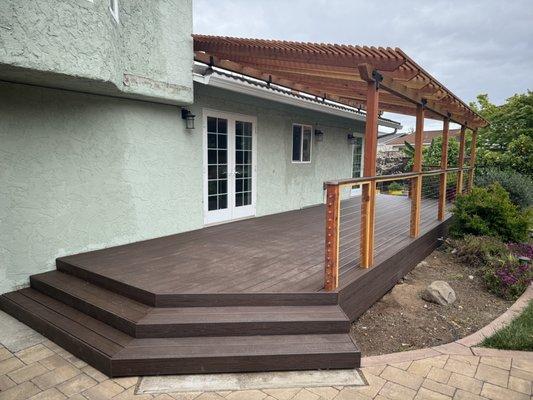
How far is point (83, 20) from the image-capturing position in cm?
341

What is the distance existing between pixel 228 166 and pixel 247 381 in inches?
178

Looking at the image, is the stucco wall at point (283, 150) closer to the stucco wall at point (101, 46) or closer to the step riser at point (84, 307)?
the stucco wall at point (101, 46)

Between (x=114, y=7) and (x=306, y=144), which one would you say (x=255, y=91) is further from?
(x=306, y=144)

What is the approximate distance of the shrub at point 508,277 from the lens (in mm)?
4785

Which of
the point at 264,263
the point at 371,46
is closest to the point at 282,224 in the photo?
the point at 264,263

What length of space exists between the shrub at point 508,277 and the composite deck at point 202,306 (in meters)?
1.47

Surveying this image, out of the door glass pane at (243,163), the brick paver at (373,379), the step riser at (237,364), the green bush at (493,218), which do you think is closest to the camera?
the brick paver at (373,379)

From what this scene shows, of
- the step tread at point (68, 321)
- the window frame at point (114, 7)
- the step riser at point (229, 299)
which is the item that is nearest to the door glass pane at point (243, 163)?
the window frame at point (114, 7)

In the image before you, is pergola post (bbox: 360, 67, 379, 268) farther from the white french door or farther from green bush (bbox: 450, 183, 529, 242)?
green bush (bbox: 450, 183, 529, 242)

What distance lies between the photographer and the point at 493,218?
661 cm

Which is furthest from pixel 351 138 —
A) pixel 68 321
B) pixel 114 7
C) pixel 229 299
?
pixel 68 321

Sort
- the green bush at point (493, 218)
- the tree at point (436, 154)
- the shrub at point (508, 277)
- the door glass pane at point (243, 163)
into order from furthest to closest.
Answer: the tree at point (436, 154), the door glass pane at point (243, 163), the green bush at point (493, 218), the shrub at point (508, 277)

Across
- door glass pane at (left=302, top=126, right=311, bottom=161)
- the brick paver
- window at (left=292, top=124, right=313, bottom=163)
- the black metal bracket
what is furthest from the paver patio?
door glass pane at (left=302, top=126, right=311, bottom=161)

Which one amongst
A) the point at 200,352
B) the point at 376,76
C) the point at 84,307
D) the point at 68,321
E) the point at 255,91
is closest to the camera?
the point at 200,352
